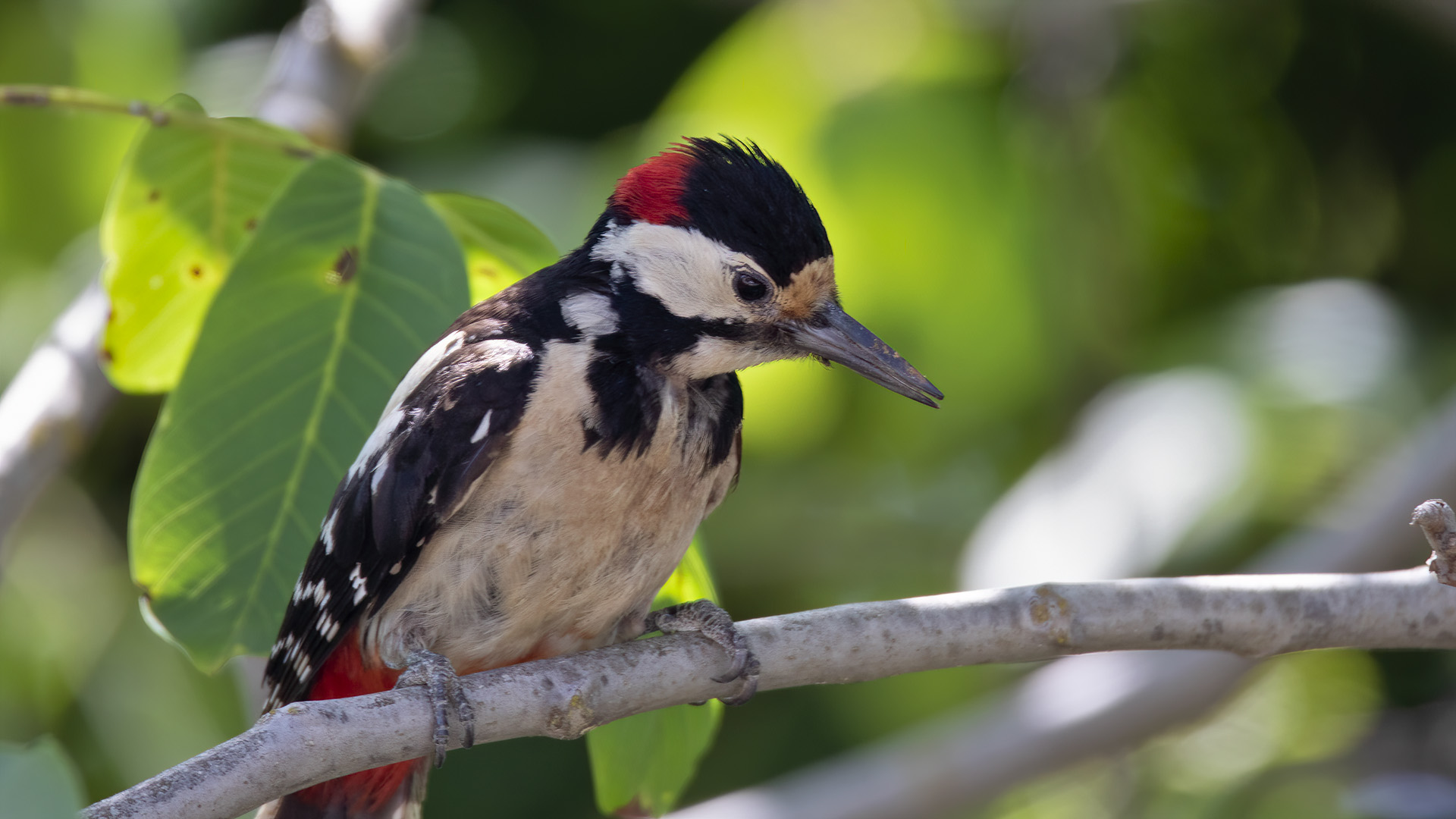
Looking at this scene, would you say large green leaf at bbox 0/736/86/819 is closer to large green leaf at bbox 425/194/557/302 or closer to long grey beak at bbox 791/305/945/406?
large green leaf at bbox 425/194/557/302

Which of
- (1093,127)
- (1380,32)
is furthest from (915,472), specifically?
(1380,32)

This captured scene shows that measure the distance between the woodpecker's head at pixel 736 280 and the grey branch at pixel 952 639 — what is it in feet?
1.20

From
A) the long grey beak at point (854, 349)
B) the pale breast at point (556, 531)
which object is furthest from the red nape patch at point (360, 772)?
the long grey beak at point (854, 349)

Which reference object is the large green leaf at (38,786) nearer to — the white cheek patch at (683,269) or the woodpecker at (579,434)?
the woodpecker at (579,434)

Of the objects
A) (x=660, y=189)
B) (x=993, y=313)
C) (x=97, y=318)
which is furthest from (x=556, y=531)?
(x=993, y=313)

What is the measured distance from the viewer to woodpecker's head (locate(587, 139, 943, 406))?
6.07 feet

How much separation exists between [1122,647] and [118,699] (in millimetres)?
2421

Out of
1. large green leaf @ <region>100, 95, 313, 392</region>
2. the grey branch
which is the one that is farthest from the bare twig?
large green leaf @ <region>100, 95, 313, 392</region>

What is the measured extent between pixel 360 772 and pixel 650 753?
493mm

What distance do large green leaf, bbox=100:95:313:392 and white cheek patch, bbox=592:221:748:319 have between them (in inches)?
19.3

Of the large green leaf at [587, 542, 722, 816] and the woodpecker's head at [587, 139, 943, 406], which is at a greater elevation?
the woodpecker's head at [587, 139, 943, 406]

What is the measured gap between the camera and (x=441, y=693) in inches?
64.7

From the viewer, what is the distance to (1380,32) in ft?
12.3

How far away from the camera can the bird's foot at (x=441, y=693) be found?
1.56m
